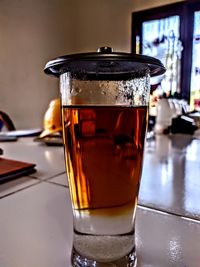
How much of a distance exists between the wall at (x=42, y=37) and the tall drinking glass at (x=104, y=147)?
8.30 ft

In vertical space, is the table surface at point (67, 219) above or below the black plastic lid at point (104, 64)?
below

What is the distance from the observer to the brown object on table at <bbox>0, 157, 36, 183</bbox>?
57 cm

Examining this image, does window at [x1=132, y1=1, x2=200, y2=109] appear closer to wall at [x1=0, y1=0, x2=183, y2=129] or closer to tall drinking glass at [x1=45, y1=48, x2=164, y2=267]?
wall at [x1=0, y1=0, x2=183, y2=129]

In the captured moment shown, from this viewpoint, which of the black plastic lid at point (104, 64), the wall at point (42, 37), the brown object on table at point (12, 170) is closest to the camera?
the black plastic lid at point (104, 64)

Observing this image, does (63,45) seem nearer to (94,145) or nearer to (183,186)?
(183,186)

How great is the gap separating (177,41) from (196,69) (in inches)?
14.1

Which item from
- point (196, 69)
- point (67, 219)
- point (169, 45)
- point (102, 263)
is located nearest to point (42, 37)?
point (169, 45)

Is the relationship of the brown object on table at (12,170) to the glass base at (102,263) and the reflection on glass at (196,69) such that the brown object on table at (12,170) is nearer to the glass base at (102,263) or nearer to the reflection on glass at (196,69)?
the glass base at (102,263)

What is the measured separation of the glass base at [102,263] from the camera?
0.86 feet

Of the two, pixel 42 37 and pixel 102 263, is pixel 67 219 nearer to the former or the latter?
pixel 102 263

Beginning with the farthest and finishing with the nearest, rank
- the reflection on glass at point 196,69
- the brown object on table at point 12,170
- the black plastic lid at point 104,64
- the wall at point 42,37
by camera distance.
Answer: the wall at point 42,37 < the reflection on glass at point 196,69 < the brown object on table at point 12,170 < the black plastic lid at point 104,64

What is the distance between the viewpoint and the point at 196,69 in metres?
2.60

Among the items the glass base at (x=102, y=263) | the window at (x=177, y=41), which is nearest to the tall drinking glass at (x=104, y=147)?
the glass base at (x=102, y=263)

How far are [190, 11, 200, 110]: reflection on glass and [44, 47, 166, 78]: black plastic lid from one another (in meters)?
2.43
